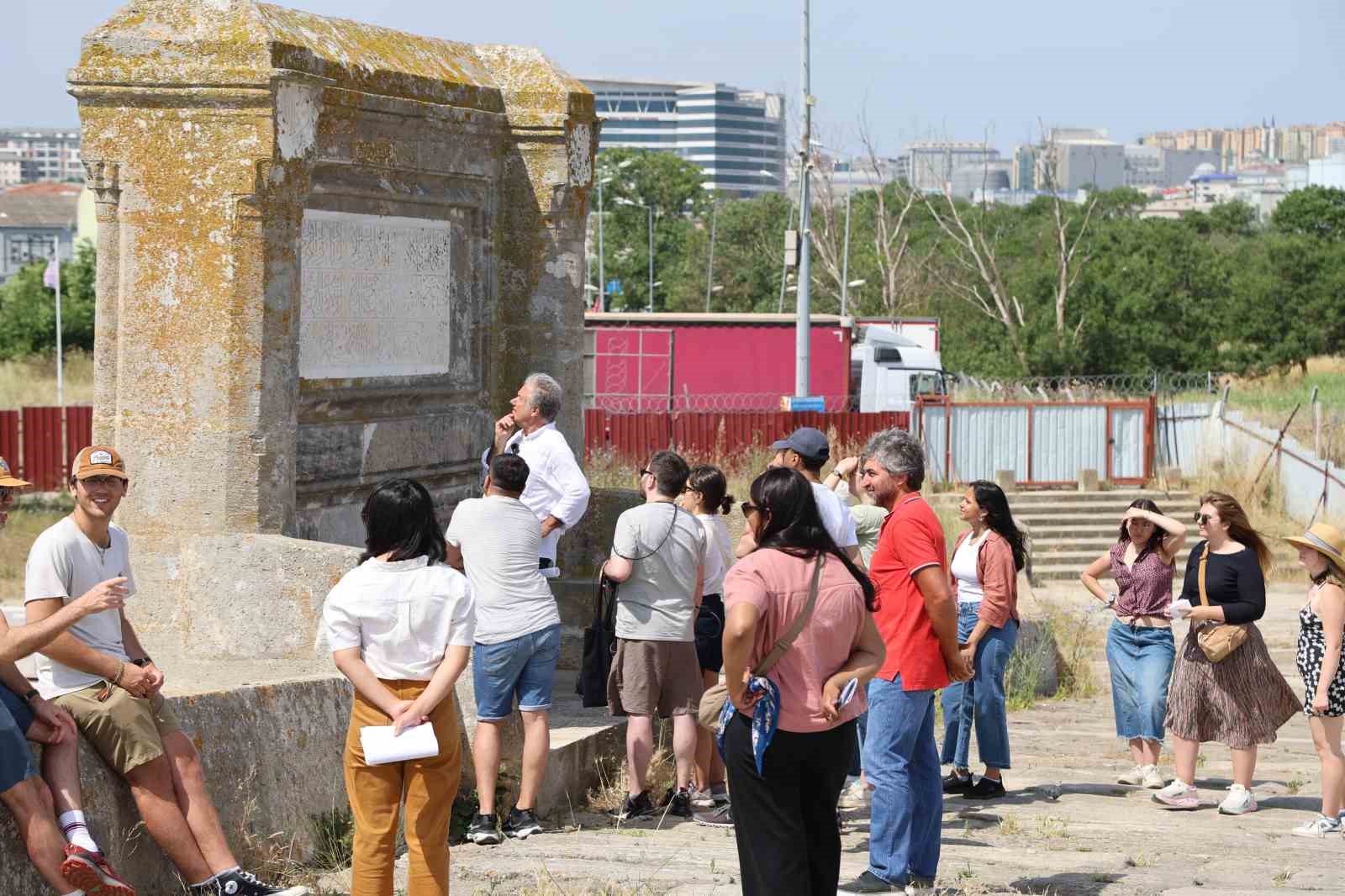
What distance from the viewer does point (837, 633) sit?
5035 millimetres

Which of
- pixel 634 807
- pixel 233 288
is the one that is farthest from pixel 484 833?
pixel 233 288

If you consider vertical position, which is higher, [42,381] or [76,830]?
[42,381]

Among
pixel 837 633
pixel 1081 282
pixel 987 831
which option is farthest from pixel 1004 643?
pixel 1081 282

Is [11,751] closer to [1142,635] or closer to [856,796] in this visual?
[856,796]

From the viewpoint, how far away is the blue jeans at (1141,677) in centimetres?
859

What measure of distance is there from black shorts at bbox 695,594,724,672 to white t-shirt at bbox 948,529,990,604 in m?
1.66

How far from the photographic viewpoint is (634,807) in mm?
7223

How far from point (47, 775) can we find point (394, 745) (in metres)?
1.01

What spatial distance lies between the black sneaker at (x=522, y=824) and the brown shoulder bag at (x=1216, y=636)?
3.48 m

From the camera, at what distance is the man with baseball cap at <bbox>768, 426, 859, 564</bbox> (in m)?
6.30

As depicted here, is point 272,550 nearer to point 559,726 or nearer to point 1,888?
point 559,726

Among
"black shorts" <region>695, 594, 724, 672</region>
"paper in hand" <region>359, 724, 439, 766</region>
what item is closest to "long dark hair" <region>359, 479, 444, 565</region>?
"paper in hand" <region>359, 724, 439, 766</region>

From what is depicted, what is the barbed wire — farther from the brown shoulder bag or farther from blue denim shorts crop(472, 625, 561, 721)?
blue denim shorts crop(472, 625, 561, 721)

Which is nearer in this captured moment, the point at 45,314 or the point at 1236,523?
the point at 1236,523
